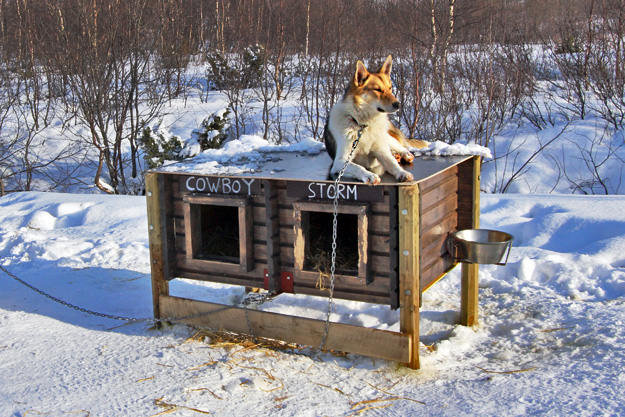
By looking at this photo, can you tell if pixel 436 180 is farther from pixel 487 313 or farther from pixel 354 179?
pixel 487 313

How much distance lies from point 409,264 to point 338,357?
0.78 m

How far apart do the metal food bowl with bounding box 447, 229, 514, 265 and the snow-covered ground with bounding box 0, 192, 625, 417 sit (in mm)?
574

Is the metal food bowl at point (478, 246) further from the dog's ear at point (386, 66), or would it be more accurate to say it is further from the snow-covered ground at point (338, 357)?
the dog's ear at point (386, 66)

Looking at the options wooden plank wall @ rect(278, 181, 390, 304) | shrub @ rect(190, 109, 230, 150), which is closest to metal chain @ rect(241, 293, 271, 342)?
wooden plank wall @ rect(278, 181, 390, 304)

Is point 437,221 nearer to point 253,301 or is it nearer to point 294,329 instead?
point 294,329

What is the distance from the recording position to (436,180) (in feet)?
11.3

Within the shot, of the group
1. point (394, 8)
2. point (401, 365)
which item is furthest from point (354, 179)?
point (394, 8)

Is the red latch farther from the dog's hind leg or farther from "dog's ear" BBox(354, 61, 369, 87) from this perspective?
"dog's ear" BBox(354, 61, 369, 87)

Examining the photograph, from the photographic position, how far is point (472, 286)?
3.98m

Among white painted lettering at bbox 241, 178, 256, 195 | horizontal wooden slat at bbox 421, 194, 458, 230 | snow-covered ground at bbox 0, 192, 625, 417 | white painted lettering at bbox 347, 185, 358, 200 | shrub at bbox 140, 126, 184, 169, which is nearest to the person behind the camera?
snow-covered ground at bbox 0, 192, 625, 417

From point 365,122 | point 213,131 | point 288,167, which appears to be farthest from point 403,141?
point 213,131

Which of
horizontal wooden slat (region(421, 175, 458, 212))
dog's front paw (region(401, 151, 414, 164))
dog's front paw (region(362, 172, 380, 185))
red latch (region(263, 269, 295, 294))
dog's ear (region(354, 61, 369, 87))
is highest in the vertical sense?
dog's ear (region(354, 61, 369, 87))

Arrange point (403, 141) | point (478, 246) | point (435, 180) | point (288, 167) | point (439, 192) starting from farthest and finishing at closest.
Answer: point (403, 141) → point (288, 167) → point (439, 192) → point (435, 180) → point (478, 246)

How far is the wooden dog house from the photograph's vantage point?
3.07 m
